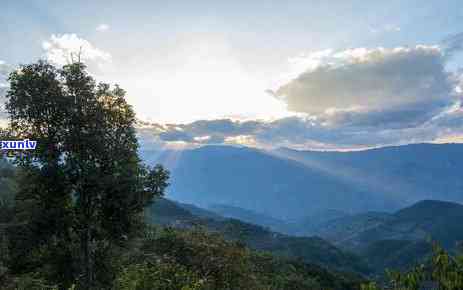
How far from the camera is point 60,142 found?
2683 cm

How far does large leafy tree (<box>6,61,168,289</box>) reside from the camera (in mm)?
26484

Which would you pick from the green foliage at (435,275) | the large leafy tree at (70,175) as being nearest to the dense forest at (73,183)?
the large leafy tree at (70,175)

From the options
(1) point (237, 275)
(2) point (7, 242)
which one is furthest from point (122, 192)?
(1) point (237, 275)

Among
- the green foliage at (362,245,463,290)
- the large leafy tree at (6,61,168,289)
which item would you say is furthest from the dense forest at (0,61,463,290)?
the green foliage at (362,245,463,290)

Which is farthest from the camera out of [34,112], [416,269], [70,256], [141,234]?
[141,234]

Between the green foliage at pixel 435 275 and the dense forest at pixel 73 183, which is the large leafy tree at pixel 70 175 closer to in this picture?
the dense forest at pixel 73 183

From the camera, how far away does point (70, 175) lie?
27.1 m

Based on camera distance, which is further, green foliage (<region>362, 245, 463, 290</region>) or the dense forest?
the dense forest

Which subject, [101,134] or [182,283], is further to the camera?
[101,134]

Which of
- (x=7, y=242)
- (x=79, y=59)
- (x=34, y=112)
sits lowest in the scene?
(x=7, y=242)

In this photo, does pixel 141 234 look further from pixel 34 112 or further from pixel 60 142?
pixel 34 112

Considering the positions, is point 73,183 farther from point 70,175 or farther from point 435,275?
point 435,275

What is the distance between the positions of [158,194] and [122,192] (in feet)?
10.1

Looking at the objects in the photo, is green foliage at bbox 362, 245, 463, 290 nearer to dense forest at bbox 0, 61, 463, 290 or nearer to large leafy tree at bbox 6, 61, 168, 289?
dense forest at bbox 0, 61, 463, 290
